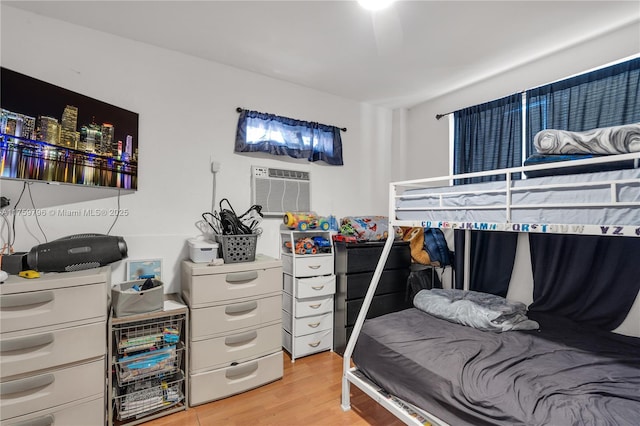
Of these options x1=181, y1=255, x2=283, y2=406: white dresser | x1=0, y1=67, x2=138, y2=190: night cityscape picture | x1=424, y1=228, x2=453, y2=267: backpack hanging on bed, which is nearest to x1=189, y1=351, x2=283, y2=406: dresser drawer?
x1=181, y1=255, x2=283, y2=406: white dresser

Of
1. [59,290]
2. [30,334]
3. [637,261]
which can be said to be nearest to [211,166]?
[59,290]

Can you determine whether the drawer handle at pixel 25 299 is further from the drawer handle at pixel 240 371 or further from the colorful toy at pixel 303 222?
the colorful toy at pixel 303 222

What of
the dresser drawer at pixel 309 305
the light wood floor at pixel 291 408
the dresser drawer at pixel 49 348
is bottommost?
the light wood floor at pixel 291 408

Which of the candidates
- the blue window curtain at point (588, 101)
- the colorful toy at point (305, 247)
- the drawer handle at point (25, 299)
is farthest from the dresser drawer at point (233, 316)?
the blue window curtain at point (588, 101)

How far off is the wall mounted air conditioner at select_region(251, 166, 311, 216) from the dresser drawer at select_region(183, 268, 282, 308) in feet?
2.32

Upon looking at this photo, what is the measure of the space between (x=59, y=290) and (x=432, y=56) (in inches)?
112

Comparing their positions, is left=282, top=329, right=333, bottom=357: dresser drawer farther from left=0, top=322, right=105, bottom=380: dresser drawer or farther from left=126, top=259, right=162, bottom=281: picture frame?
left=0, top=322, right=105, bottom=380: dresser drawer

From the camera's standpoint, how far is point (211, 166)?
249cm

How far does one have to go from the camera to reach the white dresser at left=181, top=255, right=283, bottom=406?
75.4 inches

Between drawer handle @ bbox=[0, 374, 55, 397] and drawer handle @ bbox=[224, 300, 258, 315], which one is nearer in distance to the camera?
drawer handle @ bbox=[0, 374, 55, 397]

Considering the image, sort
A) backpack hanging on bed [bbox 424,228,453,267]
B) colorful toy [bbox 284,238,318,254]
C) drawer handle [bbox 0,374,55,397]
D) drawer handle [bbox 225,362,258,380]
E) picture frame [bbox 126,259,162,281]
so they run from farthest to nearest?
backpack hanging on bed [bbox 424,228,453,267]
colorful toy [bbox 284,238,318,254]
picture frame [bbox 126,259,162,281]
drawer handle [bbox 225,362,258,380]
drawer handle [bbox 0,374,55,397]

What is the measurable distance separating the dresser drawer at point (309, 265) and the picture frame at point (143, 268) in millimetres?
991

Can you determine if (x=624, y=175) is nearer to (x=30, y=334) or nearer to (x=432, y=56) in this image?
(x=432, y=56)

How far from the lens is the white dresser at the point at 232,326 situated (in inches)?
75.4
